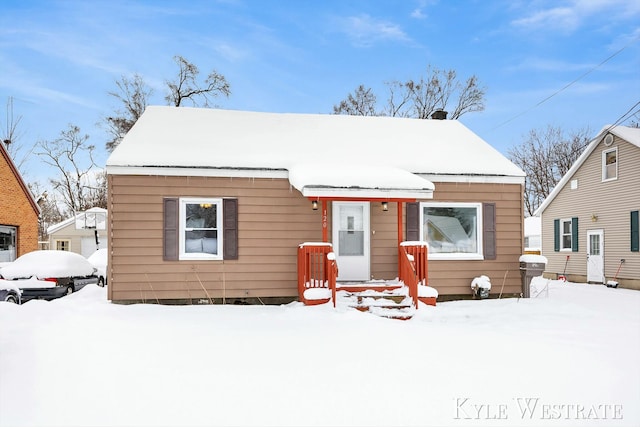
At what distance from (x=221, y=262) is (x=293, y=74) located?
15073mm

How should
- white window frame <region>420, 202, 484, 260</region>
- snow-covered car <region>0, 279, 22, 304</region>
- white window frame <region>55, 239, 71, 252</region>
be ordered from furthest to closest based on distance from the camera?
white window frame <region>55, 239, 71, 252</region>, white window frame <region>420, 202, 484, 260</region>, snow-covered car <region>0, 279, 22, 304</region>

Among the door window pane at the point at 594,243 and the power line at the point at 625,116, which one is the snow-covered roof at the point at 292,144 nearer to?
the power line at the point at 625,116

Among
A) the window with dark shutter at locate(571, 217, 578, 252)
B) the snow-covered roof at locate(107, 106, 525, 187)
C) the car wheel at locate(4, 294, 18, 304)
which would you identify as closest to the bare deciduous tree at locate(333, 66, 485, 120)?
the window with dark shutter at locate(571, 217, 578, 252)

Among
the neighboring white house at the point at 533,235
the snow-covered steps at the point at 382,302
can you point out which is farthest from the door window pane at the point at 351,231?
the neighboring white house at the point at 533,235

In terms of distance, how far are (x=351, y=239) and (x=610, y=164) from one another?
39.0 ft

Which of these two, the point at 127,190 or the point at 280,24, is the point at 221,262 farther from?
the point at 280,24

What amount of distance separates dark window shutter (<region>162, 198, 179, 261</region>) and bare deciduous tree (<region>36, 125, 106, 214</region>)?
24.2 meters

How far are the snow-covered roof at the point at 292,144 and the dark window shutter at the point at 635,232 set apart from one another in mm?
7191

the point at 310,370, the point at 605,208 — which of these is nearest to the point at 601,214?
the point at 605,208

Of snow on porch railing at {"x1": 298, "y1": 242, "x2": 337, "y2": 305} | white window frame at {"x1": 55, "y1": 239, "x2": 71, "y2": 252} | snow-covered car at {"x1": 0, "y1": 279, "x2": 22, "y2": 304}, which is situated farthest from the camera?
white window frame at {"x1": 55, "y1": 239, "x2": 71, "y2": 252}

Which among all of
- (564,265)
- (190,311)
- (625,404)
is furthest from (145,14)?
(564,265)

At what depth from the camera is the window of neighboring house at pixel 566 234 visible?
60.7 feet

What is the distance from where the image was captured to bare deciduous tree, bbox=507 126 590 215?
33300 mm

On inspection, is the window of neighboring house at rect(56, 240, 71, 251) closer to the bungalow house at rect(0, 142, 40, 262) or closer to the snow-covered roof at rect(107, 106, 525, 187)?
the bungalow house at rect(0, 142, 40, 262)
